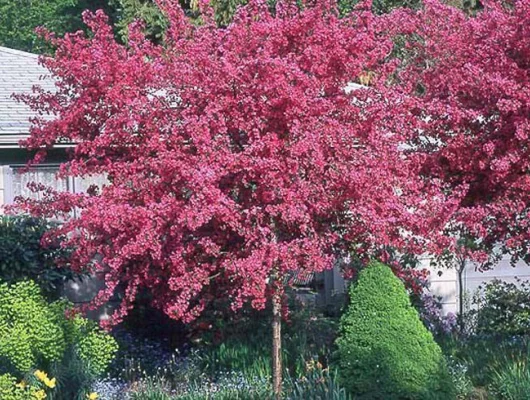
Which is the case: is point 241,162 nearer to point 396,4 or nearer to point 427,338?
point 427,338

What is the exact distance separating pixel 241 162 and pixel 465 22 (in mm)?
3032

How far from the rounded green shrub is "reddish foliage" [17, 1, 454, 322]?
15.0 inches

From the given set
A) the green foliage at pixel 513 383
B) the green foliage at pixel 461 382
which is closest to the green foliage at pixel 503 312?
the green foliage at pixel 461 382

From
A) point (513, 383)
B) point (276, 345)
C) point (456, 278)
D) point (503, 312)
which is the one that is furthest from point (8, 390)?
point (456, 278)

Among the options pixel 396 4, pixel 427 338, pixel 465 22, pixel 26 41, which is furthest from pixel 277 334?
pixel 26 41

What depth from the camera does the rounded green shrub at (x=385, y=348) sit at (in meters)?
7.87

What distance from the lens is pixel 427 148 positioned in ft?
31.0

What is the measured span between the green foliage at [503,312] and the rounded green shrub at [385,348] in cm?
428

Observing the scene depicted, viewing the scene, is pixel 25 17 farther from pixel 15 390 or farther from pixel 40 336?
pixel 15 390

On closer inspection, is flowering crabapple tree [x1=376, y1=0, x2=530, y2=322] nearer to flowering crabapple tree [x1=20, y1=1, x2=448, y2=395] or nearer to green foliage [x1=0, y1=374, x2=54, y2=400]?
flowering crabapple tree [x1=20, y1=1, x2=448, y2=395]

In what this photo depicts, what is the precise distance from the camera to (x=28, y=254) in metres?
10.5

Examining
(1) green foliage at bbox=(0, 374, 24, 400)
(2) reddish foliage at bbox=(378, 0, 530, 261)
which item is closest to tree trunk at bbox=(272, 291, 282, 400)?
(2) reddish foliage at bbox=(378, 0, 530, 261)

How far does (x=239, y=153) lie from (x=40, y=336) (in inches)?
101

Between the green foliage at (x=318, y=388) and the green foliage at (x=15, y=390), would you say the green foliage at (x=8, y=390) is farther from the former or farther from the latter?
the green foliage at (x=318, y=388)
